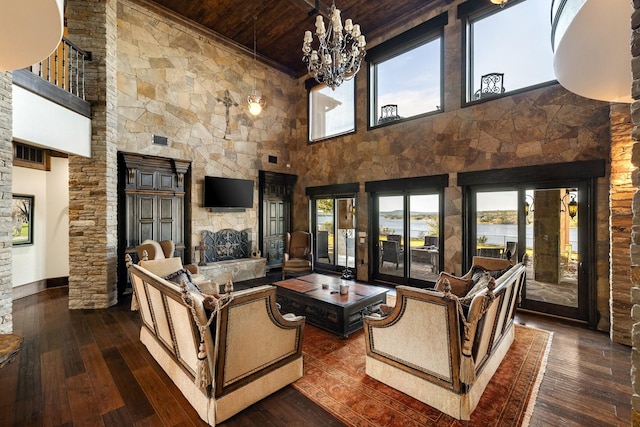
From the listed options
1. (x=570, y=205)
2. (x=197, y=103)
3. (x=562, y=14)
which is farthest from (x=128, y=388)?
(x=570, y=205)

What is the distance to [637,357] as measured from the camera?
3.70 feet

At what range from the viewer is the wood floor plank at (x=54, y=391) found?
2.15m

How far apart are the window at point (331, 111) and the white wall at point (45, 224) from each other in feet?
19.5

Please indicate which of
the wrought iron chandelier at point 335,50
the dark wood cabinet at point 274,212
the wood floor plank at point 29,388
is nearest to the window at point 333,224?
the dark wood cabinet at point 274,212

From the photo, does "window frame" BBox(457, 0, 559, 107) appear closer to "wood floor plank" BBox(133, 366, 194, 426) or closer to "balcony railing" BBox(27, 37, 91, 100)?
"wood floor plank" BBox(133, 366, 194, 426)

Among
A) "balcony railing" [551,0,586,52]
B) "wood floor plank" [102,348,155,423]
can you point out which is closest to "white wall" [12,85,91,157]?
"wood floor plank" [102,348,155,423]

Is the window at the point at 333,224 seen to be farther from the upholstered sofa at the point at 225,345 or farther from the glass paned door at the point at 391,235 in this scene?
the upholstered sofa at the point at 225,345

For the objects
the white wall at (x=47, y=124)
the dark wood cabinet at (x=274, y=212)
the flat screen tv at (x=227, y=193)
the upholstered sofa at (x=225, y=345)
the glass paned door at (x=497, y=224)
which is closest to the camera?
the upholstered sofa at (x=225, y=345)

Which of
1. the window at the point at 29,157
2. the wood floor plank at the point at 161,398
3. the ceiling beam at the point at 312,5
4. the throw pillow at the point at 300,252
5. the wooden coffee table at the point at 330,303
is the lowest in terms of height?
the wood floor plank at the point at 161,398

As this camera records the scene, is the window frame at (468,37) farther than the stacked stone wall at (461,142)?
Yes

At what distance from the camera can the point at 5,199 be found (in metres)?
3.23

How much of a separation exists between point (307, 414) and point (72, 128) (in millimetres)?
5131

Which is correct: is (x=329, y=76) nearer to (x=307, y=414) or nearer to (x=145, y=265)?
(x=145, y=265)

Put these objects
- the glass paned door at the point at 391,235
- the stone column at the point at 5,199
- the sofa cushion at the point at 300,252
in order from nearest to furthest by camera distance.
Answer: the stone column at the point at 5,199 < the glass paned door at the point at 391,235 < the sofa cushion at the point at 300,252
